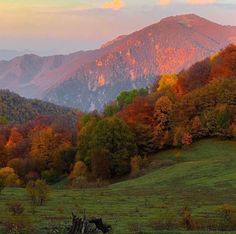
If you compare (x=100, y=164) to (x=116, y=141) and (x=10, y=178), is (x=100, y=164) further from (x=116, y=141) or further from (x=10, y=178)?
(x=10, y=178)

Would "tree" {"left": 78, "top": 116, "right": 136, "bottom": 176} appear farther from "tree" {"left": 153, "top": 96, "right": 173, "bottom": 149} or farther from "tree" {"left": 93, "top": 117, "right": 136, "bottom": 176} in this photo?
"tree" {"left": 153, "top": 96, "right": 173, "bottom": 149}

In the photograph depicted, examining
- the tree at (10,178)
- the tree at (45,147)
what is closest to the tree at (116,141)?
the tree at (10,178)

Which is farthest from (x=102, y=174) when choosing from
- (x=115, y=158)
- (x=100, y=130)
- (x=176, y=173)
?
(x=176, y=173)

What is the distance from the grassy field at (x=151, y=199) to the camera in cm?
3491

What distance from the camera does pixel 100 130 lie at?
96500 mm

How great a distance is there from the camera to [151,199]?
46.3 metres

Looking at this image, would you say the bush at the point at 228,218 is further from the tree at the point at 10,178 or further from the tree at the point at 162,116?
the tree at the point at 162,116

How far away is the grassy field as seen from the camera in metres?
34.9

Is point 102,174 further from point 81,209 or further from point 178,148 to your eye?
point 81,209

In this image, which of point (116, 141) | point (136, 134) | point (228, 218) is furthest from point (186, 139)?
point (228, 218)

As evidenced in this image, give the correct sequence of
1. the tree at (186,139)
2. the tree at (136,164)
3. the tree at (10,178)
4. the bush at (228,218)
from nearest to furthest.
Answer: the bush at (228,218)
the tree at (136,164)
the tree at (10,178)
the tree at (186,139)

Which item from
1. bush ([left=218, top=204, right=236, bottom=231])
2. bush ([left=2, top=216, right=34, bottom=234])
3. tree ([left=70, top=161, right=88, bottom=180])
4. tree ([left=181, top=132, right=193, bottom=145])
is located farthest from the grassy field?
tree ([left=70, top=161, right=88, bottom=180])

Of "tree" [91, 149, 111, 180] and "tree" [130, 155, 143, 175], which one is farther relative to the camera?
"tree" [91, 149, 111, 180]

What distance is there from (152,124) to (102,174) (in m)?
20.3
